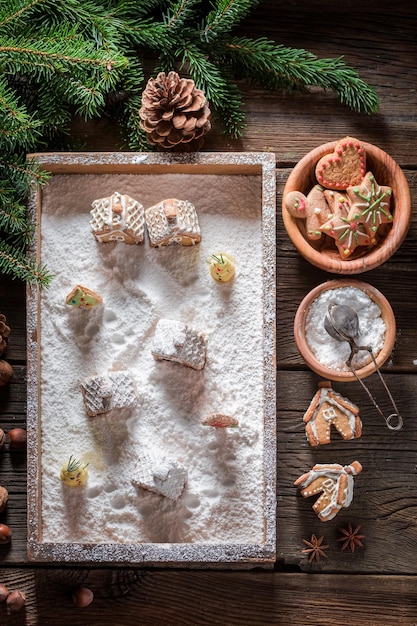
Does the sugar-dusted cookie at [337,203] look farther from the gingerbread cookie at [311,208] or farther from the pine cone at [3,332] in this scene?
the pine cone at [3,332]

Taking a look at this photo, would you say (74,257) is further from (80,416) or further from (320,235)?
(320,235)

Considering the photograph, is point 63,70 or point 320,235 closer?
point 63,70

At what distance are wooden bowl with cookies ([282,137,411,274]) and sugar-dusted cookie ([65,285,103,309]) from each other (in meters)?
0.39

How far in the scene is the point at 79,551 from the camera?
1485 mm

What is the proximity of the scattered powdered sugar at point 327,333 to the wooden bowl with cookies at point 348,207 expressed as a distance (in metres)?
0.05

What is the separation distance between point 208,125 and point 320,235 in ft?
0.97

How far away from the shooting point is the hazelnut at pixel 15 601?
1.55 metres

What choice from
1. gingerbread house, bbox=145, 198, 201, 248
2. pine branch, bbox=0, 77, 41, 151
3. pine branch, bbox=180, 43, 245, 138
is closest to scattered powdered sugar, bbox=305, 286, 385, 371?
gingerbread house, bbox=145, 198, 201, 248

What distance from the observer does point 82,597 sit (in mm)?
1554

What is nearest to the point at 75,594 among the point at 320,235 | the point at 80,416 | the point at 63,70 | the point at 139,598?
the point at 139,598

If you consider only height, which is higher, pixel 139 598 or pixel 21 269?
pixel 21 269

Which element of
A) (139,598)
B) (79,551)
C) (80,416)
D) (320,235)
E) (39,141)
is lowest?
(139,598)

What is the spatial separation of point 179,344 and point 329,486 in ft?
1.34

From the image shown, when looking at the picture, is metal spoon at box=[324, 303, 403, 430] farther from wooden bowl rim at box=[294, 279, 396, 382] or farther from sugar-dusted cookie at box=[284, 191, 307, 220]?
sugar-dusted cookie at box=[284, 191, 307, 220]
